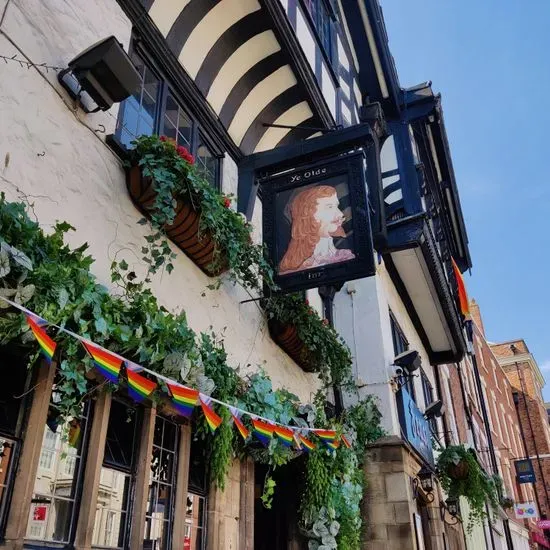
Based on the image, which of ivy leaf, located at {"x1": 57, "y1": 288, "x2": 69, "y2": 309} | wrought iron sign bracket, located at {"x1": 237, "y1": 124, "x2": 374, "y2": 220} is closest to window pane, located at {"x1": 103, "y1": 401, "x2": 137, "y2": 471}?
ivy leaf, located at {"x1": 57, "y1": 288, "x2": 69, "y2": 309}

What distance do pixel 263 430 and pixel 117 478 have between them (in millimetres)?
1215

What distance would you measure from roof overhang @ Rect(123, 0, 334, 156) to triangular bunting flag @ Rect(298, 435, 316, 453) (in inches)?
129

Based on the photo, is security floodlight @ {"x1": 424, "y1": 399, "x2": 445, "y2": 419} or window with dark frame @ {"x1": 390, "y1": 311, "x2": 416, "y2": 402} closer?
window with dark frame @ {"x1": 390, "y1": 311, "x2": 416, "y2": 402}

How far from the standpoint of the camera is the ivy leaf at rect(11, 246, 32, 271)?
2.73m

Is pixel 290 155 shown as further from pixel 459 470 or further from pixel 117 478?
pixel 459 470

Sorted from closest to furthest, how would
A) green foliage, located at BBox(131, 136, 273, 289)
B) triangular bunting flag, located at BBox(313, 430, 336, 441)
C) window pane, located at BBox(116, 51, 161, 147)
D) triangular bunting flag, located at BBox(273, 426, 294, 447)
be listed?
1. green foliage, located at BBox(131, 136, 273, 289)
2. triangular bunting flag, located at BBox(273, 426, 294, 447)
3. window pane, located at BBox(116, 51, 161, 147)
4. triangular bunting flag, located at BBox(313, 430, 336, 441)

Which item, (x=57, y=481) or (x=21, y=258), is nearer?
(x=21, y=258)

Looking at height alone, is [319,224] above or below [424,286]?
below

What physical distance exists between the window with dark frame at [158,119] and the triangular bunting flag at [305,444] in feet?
8.34

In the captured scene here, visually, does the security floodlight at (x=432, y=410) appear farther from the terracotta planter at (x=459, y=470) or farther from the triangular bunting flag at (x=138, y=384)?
the triangular bunting flag at (x=138, y=384)

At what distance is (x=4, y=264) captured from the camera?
2.69m

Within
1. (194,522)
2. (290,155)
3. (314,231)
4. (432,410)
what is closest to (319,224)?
(314,231)

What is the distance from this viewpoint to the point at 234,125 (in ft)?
22.3

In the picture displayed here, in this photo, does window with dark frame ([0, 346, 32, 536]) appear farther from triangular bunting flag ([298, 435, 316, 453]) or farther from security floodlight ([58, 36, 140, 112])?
triangular bunting flag ([298, 435, 316, 453])
